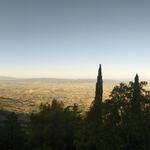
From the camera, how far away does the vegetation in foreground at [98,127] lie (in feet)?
112

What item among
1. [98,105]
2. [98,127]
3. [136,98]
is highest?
[136,98]

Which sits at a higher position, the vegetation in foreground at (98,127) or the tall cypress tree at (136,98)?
the tall cypress tree at (136,98)

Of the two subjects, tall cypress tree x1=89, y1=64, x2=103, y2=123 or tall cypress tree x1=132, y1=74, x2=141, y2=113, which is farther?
tall cypress tree x1=89, y1=64, x2=103, y2=123

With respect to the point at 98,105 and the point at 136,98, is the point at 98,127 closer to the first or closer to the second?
the point at 136,98

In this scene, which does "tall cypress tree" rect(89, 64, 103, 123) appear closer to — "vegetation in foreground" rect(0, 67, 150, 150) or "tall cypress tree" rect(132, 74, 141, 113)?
"vegetation in foreground" rect(0, 67, 150, 150)

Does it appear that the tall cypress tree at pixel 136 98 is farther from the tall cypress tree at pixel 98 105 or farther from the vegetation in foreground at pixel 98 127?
the tall cypress tree at pixel 98 105

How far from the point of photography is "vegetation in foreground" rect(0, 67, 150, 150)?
34.1 m

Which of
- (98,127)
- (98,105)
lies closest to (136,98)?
(98,127)

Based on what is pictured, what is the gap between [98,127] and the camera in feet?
119

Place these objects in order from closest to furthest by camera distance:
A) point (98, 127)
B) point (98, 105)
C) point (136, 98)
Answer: point (98, 127) → point (136, 98) → point (98, 105)

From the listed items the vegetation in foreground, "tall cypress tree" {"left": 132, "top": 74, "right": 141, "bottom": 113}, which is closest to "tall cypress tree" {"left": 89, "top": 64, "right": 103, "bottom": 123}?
the vegetation in foreground

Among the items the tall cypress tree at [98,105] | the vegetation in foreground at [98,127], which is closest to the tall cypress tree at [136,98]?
the vegetation in foreground at [98,127]

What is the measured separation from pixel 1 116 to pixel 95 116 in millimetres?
76688

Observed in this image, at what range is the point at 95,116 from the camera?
47031 mm
